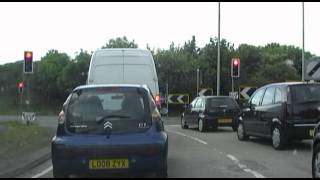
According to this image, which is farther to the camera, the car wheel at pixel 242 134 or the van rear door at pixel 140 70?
the car wheel at pixel 242 134

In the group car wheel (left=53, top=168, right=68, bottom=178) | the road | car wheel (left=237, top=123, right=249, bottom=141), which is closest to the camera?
car wheel (left=53, top=168, right=68, bottom=178)

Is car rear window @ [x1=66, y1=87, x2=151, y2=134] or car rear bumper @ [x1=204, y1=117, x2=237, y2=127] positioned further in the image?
car rear bumper @ [x1=204, y1=117, x2=237, y2=127]

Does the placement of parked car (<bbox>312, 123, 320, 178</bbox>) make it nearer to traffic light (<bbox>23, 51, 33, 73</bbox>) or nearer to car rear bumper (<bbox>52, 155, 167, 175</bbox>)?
car rear bumper (<bbox>52, 155, 167, 175</bbox>)

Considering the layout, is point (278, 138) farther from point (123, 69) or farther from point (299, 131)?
point (123, 69)

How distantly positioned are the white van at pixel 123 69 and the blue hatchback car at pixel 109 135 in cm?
798

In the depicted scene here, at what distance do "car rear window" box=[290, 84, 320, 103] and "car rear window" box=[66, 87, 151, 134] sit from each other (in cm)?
654

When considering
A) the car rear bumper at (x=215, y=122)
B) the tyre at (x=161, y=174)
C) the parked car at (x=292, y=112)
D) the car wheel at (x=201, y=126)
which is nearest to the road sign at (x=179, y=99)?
the car wheel at (x=201, y=126)

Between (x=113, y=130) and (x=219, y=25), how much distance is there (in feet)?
101

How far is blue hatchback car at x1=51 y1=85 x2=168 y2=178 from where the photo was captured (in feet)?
32.1

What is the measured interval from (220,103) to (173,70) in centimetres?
3748

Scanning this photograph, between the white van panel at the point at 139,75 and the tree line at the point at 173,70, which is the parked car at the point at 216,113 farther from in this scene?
the tree line at the point at 173,70

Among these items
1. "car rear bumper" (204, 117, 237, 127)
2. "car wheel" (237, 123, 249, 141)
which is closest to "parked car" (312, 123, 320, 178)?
"car wheel" (237, 123, 249, 141)

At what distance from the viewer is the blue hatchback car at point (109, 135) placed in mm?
9781

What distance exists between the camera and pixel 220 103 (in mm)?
25641
